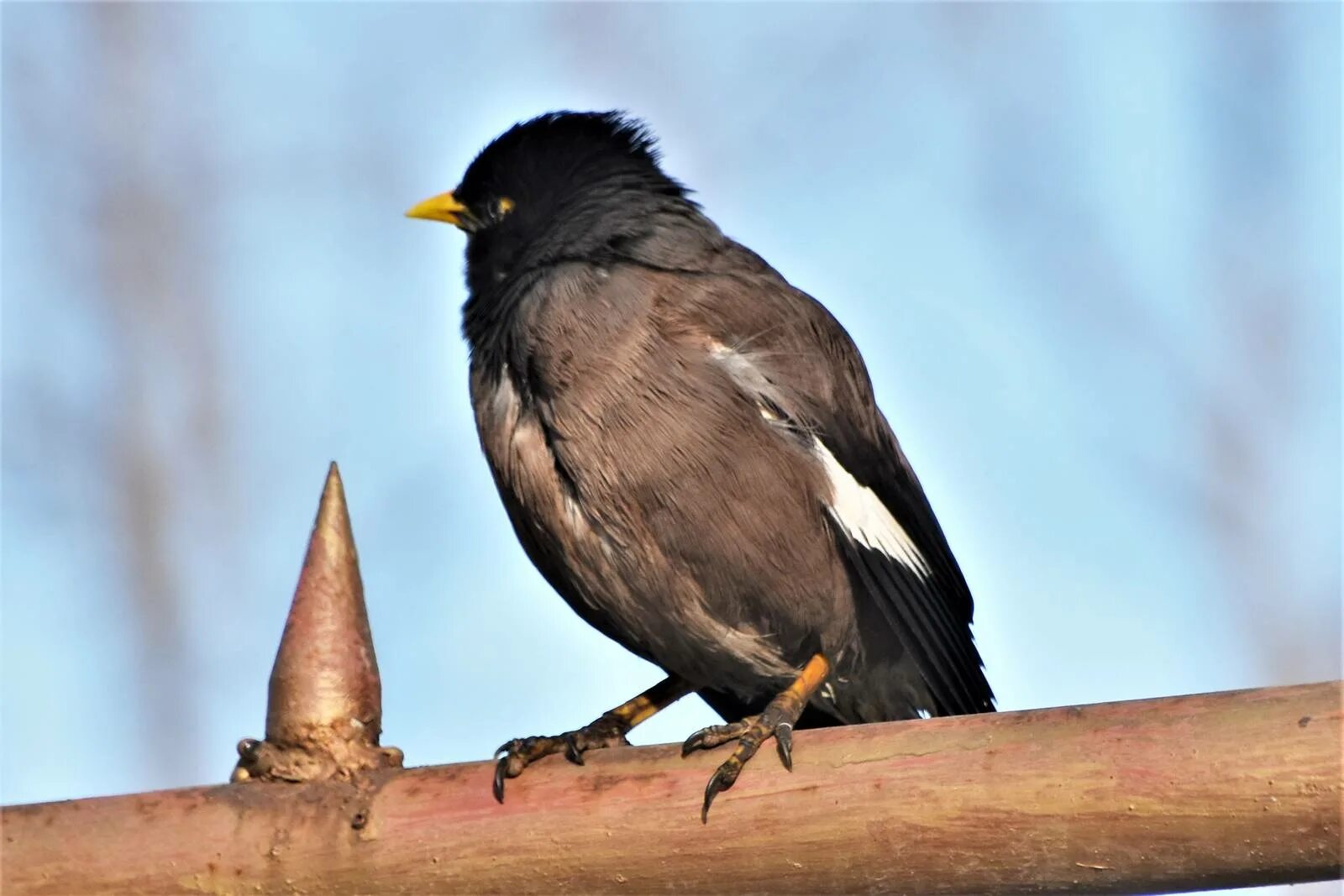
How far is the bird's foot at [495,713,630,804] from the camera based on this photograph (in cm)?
304

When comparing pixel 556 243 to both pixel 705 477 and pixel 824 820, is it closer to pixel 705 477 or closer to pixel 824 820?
pixel 705 477

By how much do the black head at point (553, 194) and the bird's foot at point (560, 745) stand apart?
52.2 inches

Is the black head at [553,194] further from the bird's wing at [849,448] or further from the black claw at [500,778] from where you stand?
the black claw at [500,778]

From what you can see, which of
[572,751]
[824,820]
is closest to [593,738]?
[572,751]

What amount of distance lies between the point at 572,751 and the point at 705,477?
2.54 feet

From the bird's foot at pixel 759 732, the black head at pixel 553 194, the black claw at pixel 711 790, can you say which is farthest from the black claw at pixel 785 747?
the black head at pixel 553 194

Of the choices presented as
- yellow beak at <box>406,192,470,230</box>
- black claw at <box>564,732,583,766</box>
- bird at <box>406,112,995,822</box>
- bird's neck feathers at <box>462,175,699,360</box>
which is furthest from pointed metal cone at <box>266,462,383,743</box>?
yellow beak at <box>406,192,470,230</box>

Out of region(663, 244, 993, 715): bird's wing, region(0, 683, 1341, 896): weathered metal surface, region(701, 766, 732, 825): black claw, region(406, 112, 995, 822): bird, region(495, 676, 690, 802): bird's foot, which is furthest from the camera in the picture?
region(663, 244, 993, 715): bird's wing

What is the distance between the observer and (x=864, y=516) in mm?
4227

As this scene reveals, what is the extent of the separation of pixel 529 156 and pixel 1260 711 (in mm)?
3110

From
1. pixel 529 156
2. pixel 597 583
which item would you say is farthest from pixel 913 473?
pixel 529 156

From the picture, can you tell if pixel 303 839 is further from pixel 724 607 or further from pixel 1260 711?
pixel 1260 711

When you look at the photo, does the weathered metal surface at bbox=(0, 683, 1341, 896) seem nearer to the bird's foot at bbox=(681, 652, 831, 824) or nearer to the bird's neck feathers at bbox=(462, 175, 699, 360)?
the bird's foot at bbox=(681, 652, 831, 824)

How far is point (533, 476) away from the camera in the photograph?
13.1ft
